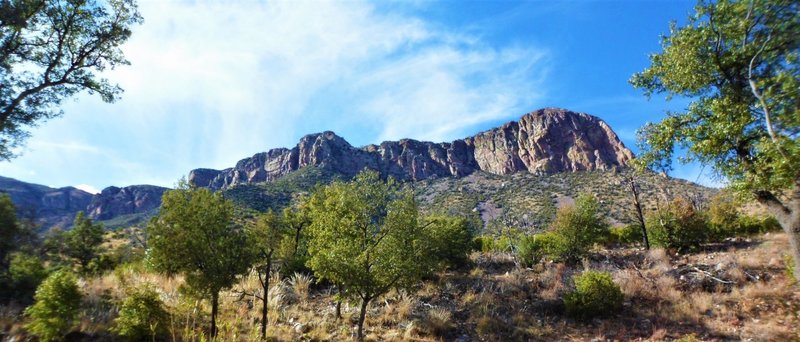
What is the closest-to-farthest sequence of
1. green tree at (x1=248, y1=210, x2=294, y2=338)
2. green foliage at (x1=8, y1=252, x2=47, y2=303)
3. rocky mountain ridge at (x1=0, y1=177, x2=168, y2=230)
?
green tree at (x1=248, y1=210, x2=294, y2=338) < green foliage at (x1=8, y1=252, x2=47, y2=303) < rocky mountain ridge at (x1=0, y1=177, x2=168, y2=230)

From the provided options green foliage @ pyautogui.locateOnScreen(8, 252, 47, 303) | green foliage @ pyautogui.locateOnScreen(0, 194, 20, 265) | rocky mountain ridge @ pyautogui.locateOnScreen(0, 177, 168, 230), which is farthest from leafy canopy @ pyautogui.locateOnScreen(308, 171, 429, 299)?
rocky mountain ridge @ pyautogui.locateOnScreen(0, 177, 168, 230)

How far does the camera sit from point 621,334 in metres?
11.6

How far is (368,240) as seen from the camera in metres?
11.1

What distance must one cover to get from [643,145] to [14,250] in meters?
27.8

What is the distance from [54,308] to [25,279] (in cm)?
623

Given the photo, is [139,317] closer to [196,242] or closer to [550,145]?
[196,242]

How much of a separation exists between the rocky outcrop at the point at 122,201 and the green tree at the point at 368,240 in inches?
6815

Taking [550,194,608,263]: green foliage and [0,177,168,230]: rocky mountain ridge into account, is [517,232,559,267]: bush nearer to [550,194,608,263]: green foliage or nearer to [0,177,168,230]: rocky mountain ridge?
[550,194,608,263]: green foliage

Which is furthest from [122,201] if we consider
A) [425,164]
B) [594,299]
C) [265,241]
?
[594,299]

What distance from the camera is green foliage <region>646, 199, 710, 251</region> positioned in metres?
20.8

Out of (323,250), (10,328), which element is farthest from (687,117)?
(10,328)

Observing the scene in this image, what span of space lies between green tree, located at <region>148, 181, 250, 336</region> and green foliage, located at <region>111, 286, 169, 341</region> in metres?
0.96

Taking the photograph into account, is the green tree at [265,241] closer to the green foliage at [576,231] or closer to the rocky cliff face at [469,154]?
the green foliage at [576,231]

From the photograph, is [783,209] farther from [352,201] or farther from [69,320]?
[69,320]
